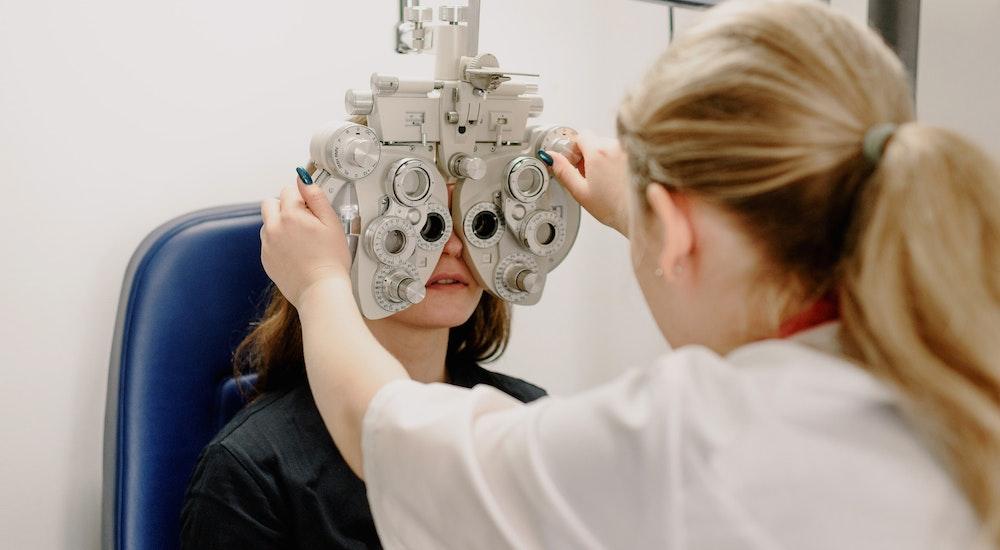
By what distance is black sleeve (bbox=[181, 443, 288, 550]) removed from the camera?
1149 mm

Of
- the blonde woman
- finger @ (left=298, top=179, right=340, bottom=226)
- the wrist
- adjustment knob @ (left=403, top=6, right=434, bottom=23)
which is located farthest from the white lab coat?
adjustment knob @ (left=403, top=6, right=434, bottom=23)

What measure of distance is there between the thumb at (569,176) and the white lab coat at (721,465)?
1.63 feet

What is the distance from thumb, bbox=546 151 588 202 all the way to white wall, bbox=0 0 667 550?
23.1 inches

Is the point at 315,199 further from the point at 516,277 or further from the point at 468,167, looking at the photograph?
the point at 516,277

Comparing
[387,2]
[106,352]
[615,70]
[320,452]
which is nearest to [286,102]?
[387,2]

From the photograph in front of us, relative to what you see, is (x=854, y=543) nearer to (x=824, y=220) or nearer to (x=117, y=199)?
(x=824, y=220)

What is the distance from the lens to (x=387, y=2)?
1.70 meters

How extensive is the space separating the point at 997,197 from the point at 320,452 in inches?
33.7

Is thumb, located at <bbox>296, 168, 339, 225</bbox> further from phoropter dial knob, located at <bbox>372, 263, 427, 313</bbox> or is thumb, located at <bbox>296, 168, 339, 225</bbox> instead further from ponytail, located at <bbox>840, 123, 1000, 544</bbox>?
ponytail, located at <bbox>840, 123, 1000, 544</bbox>

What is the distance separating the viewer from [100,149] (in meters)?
1.42

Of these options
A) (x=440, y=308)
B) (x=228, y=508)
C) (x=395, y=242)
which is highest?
(x=395, y=242)

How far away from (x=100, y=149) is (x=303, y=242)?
573mm

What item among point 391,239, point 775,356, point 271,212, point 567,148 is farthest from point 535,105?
point 775,356

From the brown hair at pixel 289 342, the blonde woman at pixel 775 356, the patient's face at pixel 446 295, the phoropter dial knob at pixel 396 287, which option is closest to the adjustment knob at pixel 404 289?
the phoropter dial knob at pixel 396 287
